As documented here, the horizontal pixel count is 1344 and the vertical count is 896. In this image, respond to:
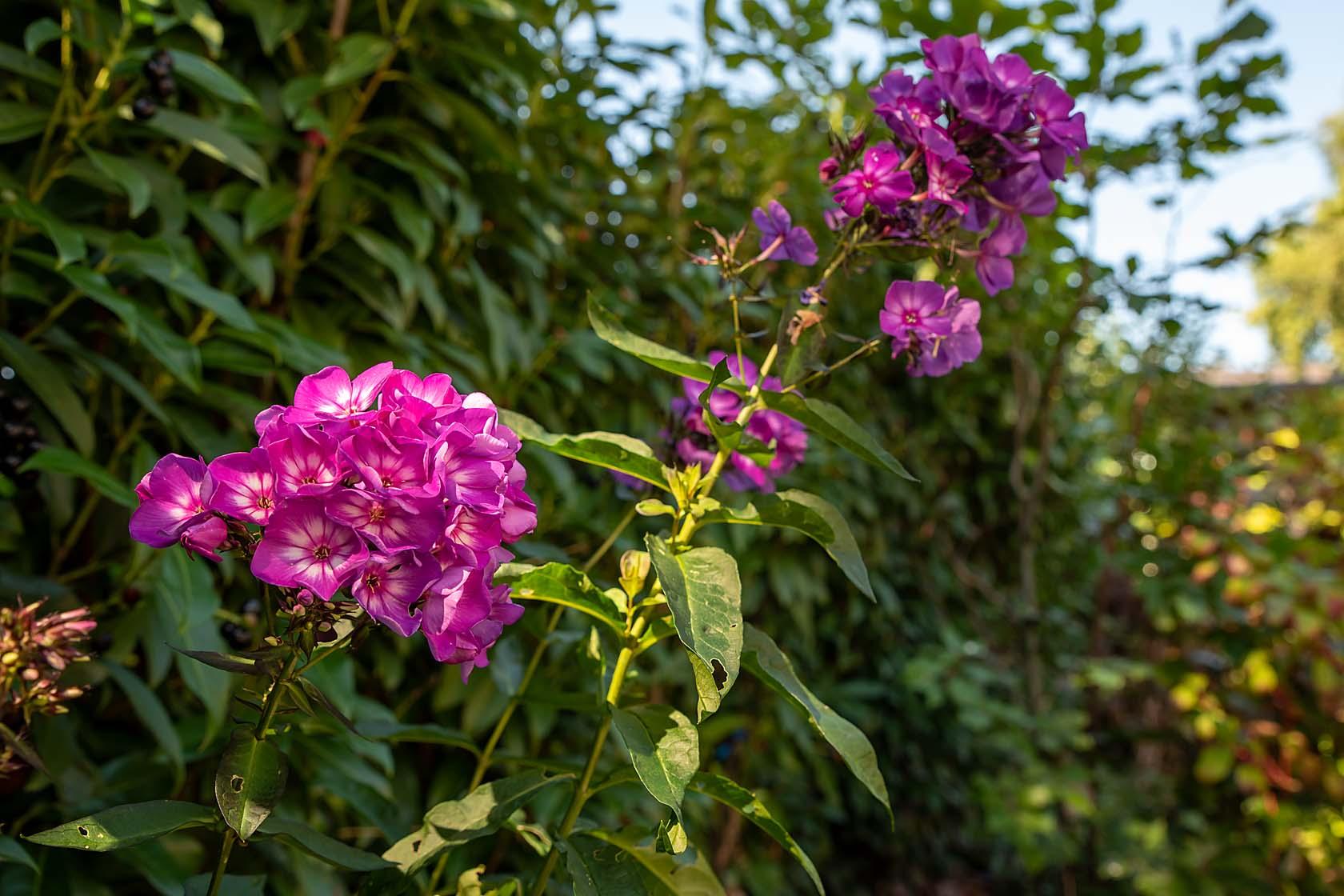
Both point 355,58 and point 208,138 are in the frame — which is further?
point 355,58

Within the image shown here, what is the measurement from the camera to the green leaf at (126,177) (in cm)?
118

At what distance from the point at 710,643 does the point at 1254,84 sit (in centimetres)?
227

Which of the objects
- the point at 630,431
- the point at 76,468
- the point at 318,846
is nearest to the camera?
the point at 318,846

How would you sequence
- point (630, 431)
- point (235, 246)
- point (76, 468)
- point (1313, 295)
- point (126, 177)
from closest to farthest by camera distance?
point (76, 468)
point (126, 177)
point (235, 246)
point (630, 431)
point (1313, 295)

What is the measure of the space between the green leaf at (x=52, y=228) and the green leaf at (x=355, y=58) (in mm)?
457

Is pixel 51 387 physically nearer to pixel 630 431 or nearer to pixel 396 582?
pixel 396 582

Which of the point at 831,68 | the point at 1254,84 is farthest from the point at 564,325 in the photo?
the point at 1254,84

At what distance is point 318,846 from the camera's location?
696mm

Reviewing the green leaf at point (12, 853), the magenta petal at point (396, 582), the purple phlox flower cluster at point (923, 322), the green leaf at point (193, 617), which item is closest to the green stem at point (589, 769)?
the magenta petal at point (396, 582)

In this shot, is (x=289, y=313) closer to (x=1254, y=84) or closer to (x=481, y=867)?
(x=481, y=867)

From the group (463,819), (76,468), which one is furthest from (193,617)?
(463,819)

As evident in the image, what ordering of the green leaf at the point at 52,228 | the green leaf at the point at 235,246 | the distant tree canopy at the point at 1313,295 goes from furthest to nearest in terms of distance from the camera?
the distant tree canopy at the point at 1313,295
the green leaf at the point at 235,246
the green leaf at the point at 52,228

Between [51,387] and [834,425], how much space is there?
100cm

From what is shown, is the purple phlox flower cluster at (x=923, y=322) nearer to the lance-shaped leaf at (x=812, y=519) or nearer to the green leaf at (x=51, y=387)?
the lance-shaped leaf at (x=812, y=519)
